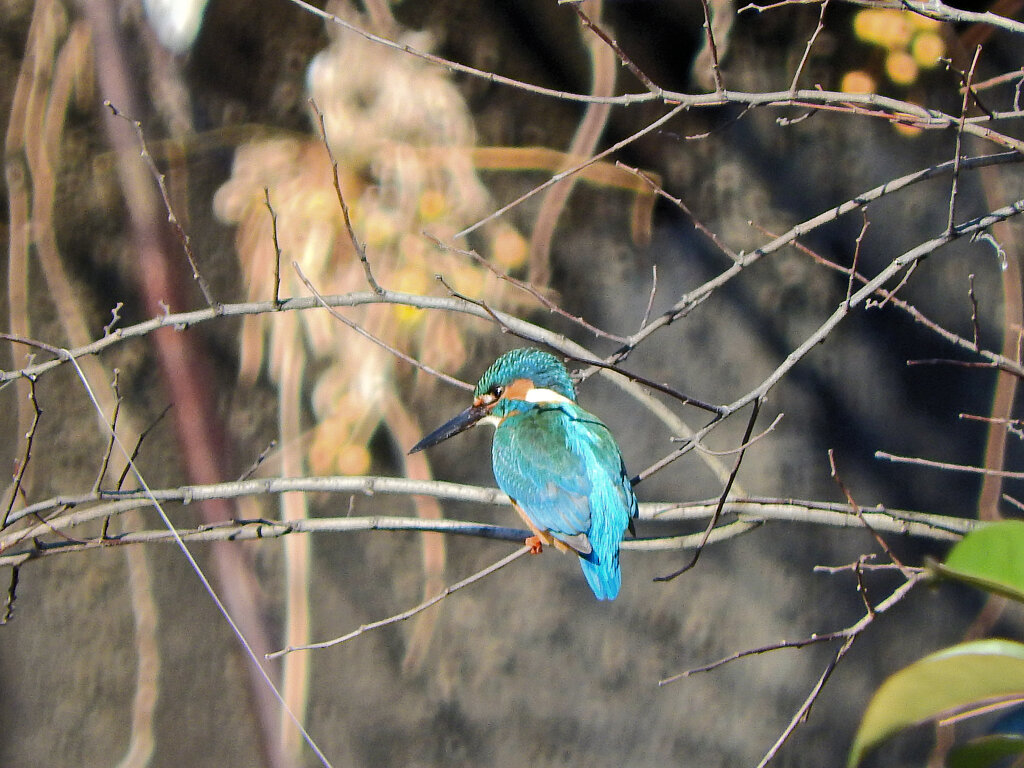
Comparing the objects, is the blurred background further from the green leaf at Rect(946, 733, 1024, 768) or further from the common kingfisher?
the green leaf at Rect(946, 733, 1024, 768)

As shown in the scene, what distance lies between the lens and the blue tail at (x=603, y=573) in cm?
159

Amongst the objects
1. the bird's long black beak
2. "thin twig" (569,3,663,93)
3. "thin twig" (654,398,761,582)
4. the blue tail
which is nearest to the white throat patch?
the bird's long black beak

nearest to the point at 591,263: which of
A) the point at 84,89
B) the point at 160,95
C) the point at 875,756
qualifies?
the point at 160,95

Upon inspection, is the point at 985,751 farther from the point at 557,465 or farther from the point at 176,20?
the point at 176,20

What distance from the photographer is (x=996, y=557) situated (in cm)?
70

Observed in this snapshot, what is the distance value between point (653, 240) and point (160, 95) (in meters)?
1.34

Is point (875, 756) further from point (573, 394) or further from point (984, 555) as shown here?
point (984, 555)

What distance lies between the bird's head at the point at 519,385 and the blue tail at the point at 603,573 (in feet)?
1.21

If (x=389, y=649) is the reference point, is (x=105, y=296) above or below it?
above

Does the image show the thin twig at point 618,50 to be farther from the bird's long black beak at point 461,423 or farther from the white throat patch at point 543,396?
the bird's long black beak at point 461,423

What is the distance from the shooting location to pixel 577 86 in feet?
7.64

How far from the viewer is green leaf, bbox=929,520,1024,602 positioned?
0.68 metres

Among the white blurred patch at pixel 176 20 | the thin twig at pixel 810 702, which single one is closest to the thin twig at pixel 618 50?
the thin twig at pixel 810 702

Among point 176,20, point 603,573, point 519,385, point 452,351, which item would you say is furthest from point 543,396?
point 176,20
